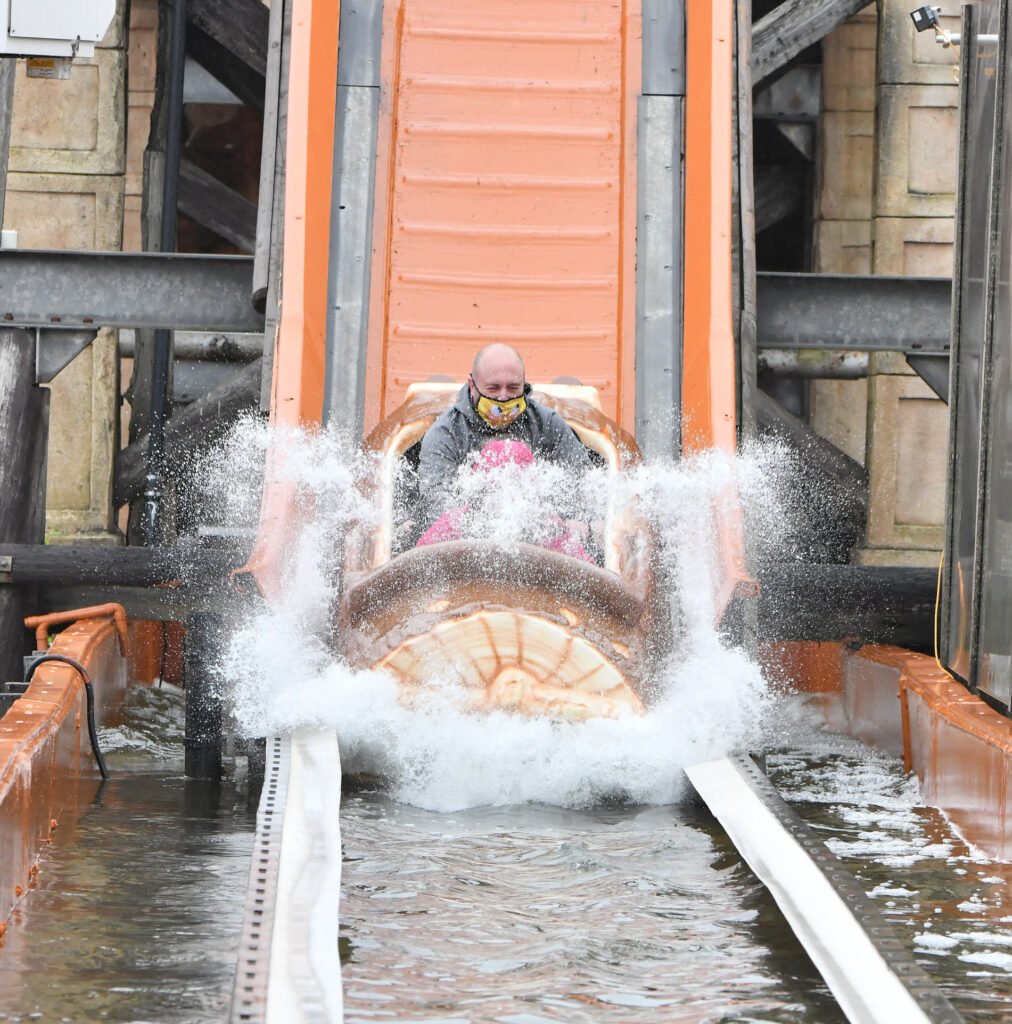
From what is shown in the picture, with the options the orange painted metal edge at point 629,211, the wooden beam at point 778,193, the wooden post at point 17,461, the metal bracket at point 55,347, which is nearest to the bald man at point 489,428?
the orange painted metal edge at point 629,211

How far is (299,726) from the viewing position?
5.11 meters

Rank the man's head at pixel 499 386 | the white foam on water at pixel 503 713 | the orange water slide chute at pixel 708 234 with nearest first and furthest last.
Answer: the white foam on water at pixel 503 713, the man's head at pixel 499 386, the orange water slide chute at pixel 708 234

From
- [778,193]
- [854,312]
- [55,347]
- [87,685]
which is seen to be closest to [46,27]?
[87,685]

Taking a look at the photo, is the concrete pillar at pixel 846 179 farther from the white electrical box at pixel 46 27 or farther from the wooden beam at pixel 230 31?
the white electrical box at pixel 46 27

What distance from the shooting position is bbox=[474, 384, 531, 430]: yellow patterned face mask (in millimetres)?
6250

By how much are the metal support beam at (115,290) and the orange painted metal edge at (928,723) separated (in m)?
2.71

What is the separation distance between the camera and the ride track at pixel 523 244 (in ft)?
21.6

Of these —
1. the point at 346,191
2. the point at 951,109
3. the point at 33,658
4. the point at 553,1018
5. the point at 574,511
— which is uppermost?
the point at 951,109

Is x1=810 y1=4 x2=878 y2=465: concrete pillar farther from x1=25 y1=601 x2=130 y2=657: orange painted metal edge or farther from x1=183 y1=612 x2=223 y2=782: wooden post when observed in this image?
x1=183 y1=612 x2=223 y2=782: wooden post

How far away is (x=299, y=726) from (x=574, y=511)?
1.51m

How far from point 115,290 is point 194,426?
2428 millimetres

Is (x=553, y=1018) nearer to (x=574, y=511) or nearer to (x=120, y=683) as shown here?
(x=574, y=511)

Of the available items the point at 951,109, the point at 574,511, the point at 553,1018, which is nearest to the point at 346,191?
the point at 574,511

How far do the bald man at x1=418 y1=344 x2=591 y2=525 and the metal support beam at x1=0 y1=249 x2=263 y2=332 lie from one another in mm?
1528
